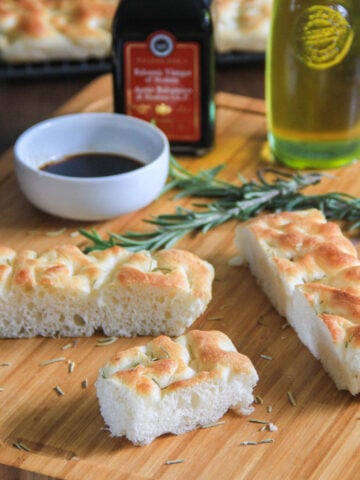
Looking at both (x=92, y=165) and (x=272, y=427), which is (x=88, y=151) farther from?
(x=272, y=427)

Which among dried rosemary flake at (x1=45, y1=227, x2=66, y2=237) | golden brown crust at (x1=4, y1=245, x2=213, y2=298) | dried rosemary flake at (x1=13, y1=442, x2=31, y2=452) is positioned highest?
golden brown crust at (x1=4, y1=245, x2=213, y2=298)

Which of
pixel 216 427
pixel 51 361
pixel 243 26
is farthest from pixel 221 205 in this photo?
pixel 243 26

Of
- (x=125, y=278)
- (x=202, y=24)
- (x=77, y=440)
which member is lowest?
(x=77, y=440)

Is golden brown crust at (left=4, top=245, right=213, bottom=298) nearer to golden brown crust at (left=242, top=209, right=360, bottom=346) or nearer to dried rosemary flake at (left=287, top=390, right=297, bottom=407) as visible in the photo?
golden brown crust at (left=242, top=209, right=360, bottom=346)

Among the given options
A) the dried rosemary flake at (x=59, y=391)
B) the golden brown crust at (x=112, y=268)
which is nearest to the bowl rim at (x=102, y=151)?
the golden brown crust at (x=112, y=268)

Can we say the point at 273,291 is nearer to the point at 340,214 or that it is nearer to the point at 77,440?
the point at 340,214

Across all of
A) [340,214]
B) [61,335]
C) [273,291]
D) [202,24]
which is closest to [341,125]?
[340,214]

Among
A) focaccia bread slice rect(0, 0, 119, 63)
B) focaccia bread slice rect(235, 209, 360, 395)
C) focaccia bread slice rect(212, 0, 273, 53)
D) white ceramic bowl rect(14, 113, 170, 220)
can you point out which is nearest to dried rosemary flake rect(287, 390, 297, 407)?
focaccia bread slice rect(235, 209, 360, 395)
